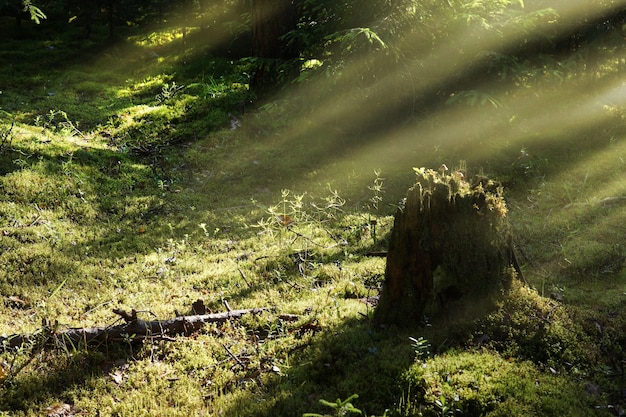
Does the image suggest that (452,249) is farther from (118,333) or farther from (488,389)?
(118,333)

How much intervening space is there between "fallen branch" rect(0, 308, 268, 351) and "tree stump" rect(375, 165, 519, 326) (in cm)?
212

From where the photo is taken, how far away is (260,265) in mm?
5824

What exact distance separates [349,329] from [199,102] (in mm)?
8504

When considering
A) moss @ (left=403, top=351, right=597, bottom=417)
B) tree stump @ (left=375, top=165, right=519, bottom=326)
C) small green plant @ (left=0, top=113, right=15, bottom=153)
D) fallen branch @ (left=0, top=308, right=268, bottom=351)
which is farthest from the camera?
small green plant @ (left=0, top=113, right=15, bottom=153)

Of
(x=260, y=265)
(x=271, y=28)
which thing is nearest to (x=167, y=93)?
(x=271, y=28)

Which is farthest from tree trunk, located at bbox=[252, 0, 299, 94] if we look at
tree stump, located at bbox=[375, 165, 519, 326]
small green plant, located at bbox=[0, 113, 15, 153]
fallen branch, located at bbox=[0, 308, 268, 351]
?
tree stump, located at bbox=[375, 165, 519, 326]

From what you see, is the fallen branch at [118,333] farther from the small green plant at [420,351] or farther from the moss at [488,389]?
the moss at [488,389]

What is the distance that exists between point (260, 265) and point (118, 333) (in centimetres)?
200

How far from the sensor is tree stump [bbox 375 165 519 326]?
3.78 m

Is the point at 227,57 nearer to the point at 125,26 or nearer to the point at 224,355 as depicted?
the point at 125,26

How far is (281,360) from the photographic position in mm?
3877

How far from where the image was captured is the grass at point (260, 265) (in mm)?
3408

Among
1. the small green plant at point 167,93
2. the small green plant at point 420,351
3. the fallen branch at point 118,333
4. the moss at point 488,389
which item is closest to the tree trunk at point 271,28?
the small green plant at point 167,93

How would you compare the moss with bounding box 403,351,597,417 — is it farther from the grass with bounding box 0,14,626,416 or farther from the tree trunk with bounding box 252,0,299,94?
the tree trunk with bounding box 252,0,299,94
